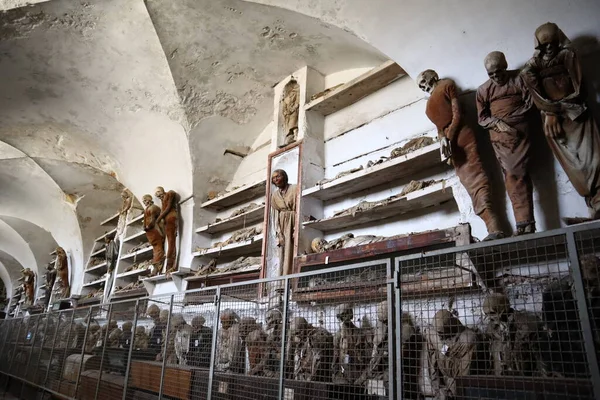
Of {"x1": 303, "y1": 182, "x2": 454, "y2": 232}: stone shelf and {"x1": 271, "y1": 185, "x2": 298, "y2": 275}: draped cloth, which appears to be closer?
{"x1": 303, "y1": 182, "x2": 454, "y2": 232}: stone shelf

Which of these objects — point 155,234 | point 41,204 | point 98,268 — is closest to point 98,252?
point 98,268

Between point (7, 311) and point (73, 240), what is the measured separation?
12671mm

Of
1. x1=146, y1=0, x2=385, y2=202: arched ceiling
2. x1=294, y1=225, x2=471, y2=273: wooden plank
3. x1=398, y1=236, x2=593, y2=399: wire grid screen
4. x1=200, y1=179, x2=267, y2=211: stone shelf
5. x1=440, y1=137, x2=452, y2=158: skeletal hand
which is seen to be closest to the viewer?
x1=398, y1=236, x2=593, y2=399: wire grid screen

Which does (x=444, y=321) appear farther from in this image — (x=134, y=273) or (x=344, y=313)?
(x=134, y=273)

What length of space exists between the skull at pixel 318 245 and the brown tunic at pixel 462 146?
7.55ft

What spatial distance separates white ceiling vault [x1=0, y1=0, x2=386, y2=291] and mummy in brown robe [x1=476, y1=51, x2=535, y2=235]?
2828 millimetres

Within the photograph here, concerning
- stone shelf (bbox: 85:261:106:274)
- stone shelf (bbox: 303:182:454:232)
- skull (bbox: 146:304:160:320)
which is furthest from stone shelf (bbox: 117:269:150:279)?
stone shelf (bbox: 303:182:454:232)

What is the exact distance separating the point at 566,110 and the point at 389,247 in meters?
2.21

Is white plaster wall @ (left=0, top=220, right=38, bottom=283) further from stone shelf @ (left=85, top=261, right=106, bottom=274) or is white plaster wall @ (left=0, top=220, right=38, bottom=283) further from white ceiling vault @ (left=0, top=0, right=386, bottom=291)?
white ceiling vault @ (left=0, top=0, right=386, bottom=291)

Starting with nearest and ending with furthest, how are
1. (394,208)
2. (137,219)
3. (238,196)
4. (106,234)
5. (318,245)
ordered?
1. (394,208)
2. (318,245)
3. (238,196)
4. (137,219)
5. (106,234)

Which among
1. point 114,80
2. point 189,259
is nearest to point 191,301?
point 189,259

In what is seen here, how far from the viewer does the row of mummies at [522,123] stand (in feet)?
11.8

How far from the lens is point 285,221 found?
6867 mm

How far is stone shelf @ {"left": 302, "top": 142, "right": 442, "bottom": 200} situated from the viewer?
5.32 metres
